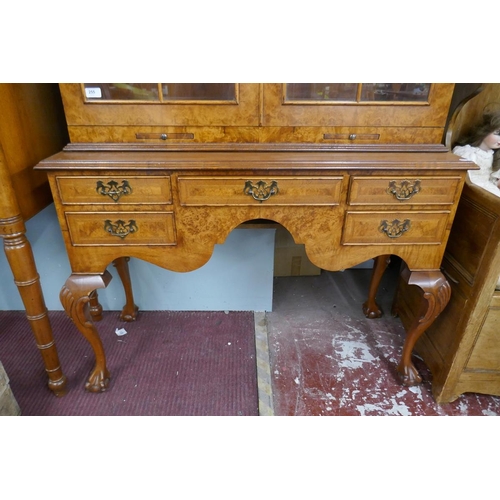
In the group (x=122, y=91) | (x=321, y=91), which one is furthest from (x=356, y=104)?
(x=122, y=91)

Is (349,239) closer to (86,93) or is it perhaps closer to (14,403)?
(86,93)

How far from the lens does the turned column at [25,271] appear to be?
110cm

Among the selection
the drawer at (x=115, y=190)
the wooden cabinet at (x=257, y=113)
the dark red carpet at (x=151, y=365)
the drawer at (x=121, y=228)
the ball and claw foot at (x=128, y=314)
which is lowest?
the dark red carpet at (x=151, y=365)

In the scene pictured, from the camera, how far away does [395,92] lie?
1123mm

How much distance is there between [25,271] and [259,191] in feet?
2.74

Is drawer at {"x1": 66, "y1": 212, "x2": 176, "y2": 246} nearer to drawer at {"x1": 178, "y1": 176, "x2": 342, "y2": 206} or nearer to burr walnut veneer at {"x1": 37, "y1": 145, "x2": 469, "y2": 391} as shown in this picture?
burr walnut veneer at {"x1": 37, "y1": 145, "x2": 469, "y2": 391}

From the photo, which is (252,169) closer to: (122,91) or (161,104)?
(161,104)

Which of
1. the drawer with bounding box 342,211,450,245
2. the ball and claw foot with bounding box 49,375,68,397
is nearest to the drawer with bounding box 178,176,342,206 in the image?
the drawer with bounding box 342,211,450,245

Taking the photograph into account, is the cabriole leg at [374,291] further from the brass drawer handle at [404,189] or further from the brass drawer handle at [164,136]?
the brass drawer handle at [164,136]

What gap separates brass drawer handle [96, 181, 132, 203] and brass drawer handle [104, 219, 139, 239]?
0.30 ft

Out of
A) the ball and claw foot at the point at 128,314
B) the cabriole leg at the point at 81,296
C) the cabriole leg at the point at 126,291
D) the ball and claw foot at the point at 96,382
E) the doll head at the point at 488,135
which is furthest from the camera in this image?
the ball and claw foot at the point at 128,314

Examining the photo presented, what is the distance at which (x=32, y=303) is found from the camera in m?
1.27

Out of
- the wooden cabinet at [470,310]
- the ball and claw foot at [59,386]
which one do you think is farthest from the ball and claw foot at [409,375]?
the ball and claw foot at [59,386]

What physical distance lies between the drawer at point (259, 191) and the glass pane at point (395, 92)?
0.30 m
